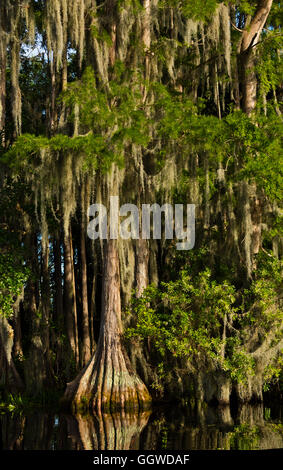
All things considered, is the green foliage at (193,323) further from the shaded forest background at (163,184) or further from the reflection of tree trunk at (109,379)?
the reflection of tree trunk at (109,379)

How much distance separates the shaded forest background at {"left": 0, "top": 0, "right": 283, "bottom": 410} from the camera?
1212 cm

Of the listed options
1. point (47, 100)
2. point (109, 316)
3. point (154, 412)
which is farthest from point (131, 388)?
point (47, 100)

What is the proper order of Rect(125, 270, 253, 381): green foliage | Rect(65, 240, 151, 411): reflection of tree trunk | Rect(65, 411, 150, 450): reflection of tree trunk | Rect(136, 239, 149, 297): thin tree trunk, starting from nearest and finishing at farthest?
Rect(65, 411, 150, 450): reflection of tree trunk → Rect(65, 240, 151, 411): reflection of tree trunk → Rect(125, 270, 253, 381): green foliage → Rect(136, 239, 149, 297): thin tree trunk

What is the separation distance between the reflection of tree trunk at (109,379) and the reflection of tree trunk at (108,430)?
34 centimetres

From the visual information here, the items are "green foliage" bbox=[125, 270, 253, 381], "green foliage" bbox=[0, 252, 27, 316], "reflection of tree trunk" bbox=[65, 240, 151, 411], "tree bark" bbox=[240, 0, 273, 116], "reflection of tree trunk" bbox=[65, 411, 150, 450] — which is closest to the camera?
"reflection of tree trunk" bbox=[65, 411, 150, 450]

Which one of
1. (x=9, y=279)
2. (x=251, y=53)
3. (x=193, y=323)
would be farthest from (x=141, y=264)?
(x=251, y=53)

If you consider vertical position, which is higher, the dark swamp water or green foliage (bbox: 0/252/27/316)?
green foliage (bbox: 0/252/27/316)

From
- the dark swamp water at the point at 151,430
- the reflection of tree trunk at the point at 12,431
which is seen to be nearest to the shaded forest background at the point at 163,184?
the dark swamp water at the point at 151,430

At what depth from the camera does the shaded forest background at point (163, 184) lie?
477 inches

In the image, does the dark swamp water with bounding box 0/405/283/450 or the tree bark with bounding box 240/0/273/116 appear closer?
the dark swamp water with bounding box 0/405/283/450

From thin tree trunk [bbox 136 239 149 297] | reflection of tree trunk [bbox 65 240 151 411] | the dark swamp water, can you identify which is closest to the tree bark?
thin tree trunk [bbox 136 239 149 297]

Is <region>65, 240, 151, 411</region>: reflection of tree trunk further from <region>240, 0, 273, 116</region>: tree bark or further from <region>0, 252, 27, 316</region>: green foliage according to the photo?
<region>240, 0, 273, 116</region>: tree bark

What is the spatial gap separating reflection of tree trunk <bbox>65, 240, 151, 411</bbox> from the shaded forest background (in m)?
0.02

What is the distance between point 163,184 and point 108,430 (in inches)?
174
